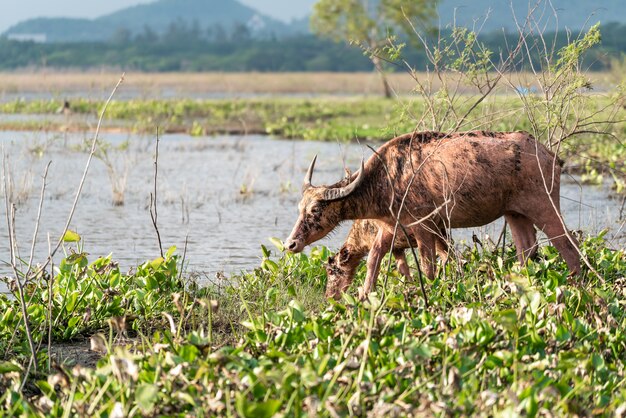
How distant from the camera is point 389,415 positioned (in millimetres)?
4746

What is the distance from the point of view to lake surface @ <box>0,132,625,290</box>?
41.0 ft

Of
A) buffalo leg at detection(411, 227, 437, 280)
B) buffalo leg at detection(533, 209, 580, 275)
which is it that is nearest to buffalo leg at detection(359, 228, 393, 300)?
buffalo leg at detection(411, 227, 437, 280)

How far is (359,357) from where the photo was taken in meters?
5.40

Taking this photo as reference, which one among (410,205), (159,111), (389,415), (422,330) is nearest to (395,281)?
(410,205)

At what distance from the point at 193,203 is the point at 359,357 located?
11630 millimetres

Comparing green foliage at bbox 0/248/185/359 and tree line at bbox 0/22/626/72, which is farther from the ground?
green foliage at bbox 0/248/185/359

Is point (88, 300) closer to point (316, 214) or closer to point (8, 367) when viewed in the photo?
point (316, 214)

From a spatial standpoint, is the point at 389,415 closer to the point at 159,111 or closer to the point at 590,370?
the point at 590,370

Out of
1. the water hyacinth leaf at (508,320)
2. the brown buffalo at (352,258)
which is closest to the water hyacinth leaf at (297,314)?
the water hyacinth leaf at (508,320)

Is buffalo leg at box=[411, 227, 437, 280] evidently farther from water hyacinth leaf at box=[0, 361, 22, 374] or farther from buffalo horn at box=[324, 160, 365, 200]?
water hyacinth leaf at box=[0, 361, 22, 374]

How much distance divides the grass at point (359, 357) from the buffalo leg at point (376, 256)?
349 millimetres

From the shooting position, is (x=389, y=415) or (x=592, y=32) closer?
(x=389, y=415)

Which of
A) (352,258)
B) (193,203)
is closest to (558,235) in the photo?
(352,258)

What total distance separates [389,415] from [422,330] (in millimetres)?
1139
